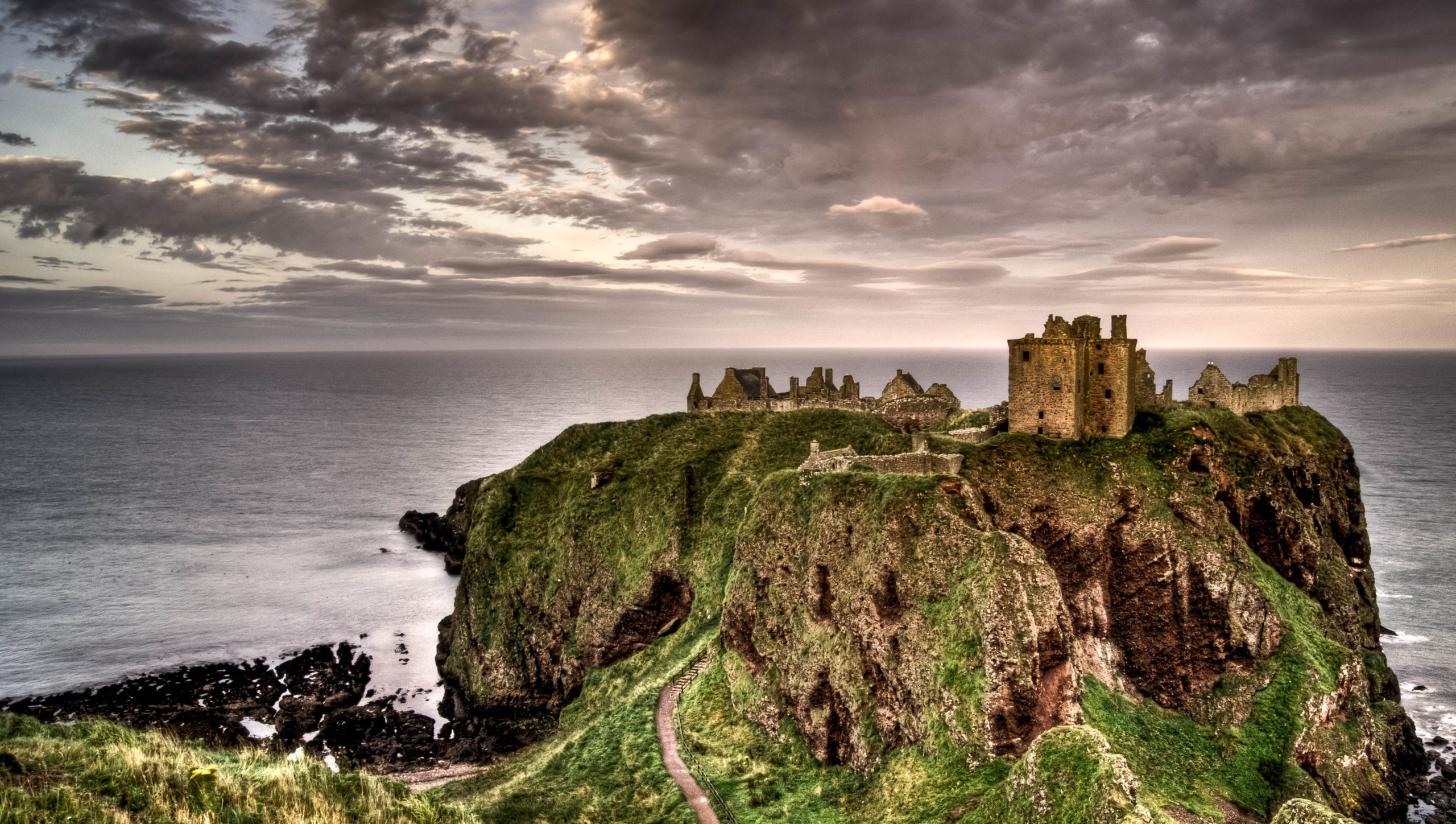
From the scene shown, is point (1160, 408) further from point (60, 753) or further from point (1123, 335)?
point (60, 753)

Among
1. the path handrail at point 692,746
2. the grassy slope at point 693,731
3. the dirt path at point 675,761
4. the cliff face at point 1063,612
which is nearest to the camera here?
the grassy slope at point 693,731

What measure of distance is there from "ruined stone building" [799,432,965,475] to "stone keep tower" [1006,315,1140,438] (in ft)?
21.9

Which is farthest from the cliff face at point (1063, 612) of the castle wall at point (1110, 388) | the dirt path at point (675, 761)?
the dirt path at point (675, 761)

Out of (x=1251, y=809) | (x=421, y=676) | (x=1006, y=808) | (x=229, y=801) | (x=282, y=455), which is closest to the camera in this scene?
(x=229, y=801)

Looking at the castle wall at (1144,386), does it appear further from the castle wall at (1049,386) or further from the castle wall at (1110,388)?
the castle wall at (1049,386)

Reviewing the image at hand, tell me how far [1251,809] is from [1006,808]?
14.8m

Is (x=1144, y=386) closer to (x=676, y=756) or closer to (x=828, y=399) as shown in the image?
(x=828, y=399)

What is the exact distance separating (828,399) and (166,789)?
6998 cm

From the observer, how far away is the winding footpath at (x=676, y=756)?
36.4 meters

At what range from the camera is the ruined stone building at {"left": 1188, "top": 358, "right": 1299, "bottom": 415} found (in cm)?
6072

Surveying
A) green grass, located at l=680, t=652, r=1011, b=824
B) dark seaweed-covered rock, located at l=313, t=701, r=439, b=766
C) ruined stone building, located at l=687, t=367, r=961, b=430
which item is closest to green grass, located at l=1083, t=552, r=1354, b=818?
green grass, located at l=680, t=652, r=1011, b=824

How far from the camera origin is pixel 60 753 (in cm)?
1789

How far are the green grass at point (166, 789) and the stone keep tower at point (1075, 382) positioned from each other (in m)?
38.9

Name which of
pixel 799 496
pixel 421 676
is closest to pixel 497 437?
pixel 421 676
